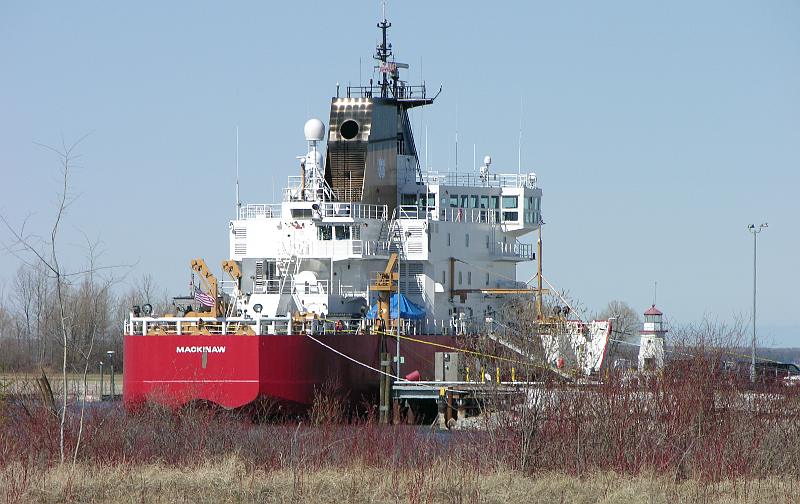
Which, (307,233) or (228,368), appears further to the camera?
(307,233)

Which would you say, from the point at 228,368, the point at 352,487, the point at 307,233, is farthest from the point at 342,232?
the point at 352,487

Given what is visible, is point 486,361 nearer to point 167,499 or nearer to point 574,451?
point 574,451

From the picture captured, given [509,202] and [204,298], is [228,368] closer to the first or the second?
[204,298]

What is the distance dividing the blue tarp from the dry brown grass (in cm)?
2206

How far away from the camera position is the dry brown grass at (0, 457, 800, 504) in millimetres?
27391

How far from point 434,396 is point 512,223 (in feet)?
41.2

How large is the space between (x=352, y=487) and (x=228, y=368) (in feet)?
60.5

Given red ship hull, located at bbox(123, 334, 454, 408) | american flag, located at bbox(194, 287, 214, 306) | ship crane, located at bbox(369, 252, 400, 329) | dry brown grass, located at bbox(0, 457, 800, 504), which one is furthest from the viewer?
ship crane, located at bbox(369, 252, 400, 329)

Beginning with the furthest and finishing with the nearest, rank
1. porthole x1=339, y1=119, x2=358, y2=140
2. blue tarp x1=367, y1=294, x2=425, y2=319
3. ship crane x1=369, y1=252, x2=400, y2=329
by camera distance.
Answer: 1. porthole x1=339, y1=119, x2=358, y2=140
2. blue tarp x1=367, y1=294, x2=425, y2=319
3. ship crane x1=369, y1=252, x2=400, y2=329

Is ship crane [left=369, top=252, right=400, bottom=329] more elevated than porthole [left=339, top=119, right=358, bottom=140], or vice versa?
porthole [left=339, top=119, right=358, bottom=140]

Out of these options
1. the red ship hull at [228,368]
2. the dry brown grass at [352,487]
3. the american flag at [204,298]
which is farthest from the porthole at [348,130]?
the dry brown grass at [352,487]

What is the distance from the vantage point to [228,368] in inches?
1809

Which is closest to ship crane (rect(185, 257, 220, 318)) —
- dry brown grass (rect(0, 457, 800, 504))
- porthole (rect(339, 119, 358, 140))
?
porthole (rect(339, 119, 358, 140))

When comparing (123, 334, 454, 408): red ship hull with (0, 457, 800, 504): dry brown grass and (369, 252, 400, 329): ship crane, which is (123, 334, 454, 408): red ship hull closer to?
(369, 252, 400, 329): ship crane
